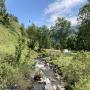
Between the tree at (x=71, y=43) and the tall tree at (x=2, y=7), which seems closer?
the tall tree at (x=2, y=7)

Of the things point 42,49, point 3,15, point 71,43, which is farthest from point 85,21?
point 71,43

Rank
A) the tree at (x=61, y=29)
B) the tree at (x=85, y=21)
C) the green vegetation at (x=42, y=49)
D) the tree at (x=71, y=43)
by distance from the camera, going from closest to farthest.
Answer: the green vegetation at (x=42, y=49) < the tree at (x=85, y=21) < the tree at (x=71, y=43) < the tree at (x=61, y=29)

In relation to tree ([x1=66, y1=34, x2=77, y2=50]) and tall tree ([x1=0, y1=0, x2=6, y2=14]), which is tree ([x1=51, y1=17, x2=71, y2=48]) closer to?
tree ([x1=66, y1=34, x2=77, y2=50])

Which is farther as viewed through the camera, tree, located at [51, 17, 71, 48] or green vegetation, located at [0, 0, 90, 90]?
tree, located at [51, 17, 71, 48]

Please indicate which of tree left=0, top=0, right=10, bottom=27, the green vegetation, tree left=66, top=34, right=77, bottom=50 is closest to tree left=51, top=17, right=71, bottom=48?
the green vegetation

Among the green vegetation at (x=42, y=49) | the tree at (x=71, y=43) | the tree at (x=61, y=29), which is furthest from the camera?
the tree at (x=61, y=29)

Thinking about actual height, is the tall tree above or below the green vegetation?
above

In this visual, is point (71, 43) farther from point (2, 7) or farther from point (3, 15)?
point (2, 7)

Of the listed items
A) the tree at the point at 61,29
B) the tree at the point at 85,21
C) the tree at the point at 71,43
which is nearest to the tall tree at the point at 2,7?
the tree at the point at 85,21

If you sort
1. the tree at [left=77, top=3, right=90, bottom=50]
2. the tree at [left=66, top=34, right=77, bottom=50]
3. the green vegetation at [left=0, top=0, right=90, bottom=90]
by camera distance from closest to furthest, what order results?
1. the green vegetation at [left=0, top=0, right=90, bottom=90]
2. the tree at [left=77, top=3, right=90, bottom=50]
3. the tree at [left=66, top=34, right=77, bottom=50]

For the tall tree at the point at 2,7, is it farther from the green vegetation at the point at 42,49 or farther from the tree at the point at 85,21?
the tree at the point at 85,21

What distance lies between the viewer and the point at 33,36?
85.9 meters

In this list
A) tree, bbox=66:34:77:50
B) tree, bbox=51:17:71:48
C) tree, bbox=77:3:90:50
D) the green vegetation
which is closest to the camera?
the green vegetation

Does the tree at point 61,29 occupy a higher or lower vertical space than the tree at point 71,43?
higher
